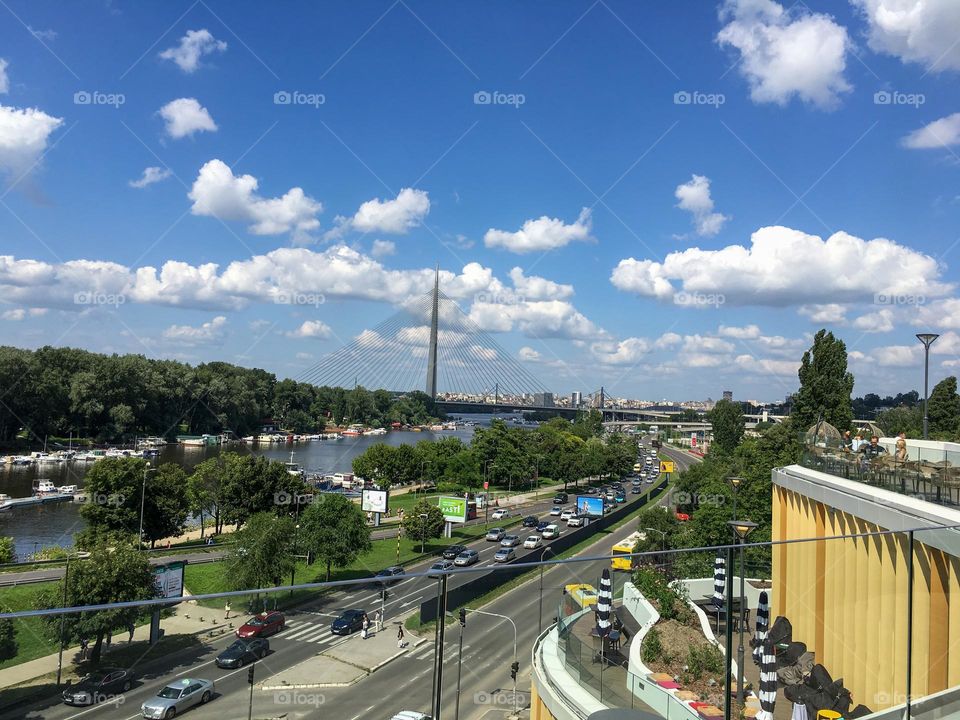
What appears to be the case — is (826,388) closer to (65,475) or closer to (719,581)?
(719,581)

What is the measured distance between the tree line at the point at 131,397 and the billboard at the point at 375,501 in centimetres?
4065

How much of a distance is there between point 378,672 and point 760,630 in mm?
2935

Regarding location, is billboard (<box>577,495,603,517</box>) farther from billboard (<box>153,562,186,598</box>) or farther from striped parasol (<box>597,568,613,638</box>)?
striped parasol (<box>597,568,613,638</box>)

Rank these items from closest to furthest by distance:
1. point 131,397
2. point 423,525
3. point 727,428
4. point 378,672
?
point 378,672, point 423,525, point 727,428, point 131,397

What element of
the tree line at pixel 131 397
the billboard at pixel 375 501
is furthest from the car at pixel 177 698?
the tree line at pixel 131 397

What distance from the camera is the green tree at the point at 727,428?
56.8 meters

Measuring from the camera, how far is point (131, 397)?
64562mm

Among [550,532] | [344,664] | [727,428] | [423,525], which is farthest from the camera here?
[727,428]

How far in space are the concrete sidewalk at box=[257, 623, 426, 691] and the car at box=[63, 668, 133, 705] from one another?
542mm

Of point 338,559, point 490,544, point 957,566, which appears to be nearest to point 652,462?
point 490,544

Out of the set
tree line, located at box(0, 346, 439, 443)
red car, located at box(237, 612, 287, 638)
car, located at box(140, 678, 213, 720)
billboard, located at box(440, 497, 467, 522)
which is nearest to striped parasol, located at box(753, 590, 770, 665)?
red car, located at box(237, 612, 287, 638)

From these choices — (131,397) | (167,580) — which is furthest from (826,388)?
(131,397)

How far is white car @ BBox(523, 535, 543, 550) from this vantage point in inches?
1068

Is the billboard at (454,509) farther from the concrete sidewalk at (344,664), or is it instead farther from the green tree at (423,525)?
the concrete sidewalk at (344,664)
